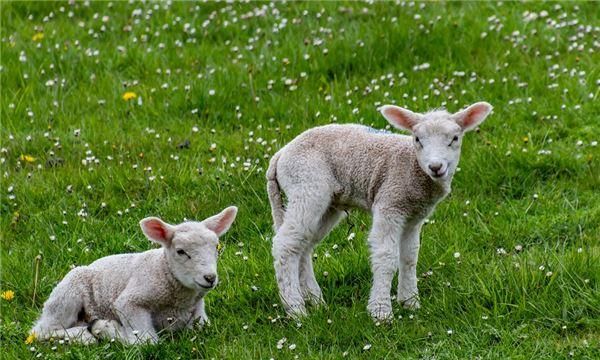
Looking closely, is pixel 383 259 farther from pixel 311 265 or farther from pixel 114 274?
pixel 114 274

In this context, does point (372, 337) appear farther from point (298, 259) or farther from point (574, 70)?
point (574, 70)

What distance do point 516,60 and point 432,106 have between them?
1.38m

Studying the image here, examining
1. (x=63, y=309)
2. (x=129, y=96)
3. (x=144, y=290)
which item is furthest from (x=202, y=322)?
(x=129, y=96)

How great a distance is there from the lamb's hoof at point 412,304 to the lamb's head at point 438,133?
2.94 feet

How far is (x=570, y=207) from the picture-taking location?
902 cm

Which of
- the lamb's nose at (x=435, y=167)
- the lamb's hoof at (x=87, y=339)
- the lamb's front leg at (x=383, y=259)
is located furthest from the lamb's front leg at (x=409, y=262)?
the lamb's hoof at (x=87, y=339)

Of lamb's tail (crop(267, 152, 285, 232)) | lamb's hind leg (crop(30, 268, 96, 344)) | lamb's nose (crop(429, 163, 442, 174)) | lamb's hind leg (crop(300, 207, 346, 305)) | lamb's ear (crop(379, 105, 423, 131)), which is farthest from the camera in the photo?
lamb's tail (crop(267, 152, 285, 232))

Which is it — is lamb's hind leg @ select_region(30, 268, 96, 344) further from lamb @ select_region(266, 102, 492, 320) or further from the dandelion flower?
the dandelion flower

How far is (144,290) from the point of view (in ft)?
24.8

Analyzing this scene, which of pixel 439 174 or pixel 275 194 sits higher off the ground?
pixel 439 174

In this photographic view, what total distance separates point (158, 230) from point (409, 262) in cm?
173

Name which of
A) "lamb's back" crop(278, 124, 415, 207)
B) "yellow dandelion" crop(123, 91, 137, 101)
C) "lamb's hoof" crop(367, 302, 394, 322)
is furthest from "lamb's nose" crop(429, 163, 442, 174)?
"yellow dandelion" crop(123, 91, 137, 101)

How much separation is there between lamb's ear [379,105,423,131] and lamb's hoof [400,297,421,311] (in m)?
1.17

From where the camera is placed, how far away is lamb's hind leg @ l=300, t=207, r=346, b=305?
26.0ft
